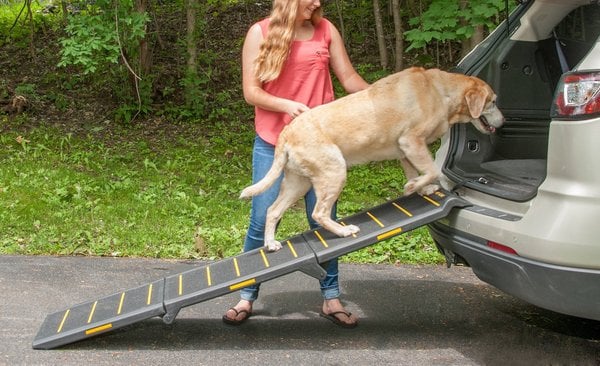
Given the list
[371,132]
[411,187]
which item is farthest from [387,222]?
[371,132]

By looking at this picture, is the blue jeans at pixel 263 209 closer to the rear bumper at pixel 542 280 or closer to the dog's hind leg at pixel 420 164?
the dog's hind leg at pixel 420 164

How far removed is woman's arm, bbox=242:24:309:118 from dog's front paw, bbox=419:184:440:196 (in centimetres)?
95

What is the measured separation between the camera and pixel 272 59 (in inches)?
183

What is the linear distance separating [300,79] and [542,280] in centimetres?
204

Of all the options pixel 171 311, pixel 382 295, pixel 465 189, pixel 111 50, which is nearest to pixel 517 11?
pixel 465 189

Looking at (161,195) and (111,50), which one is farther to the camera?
(111,50)

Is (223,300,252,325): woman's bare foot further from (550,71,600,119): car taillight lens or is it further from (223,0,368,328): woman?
(550,71,600,119): car taillight lens

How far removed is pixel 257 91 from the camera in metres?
4.71

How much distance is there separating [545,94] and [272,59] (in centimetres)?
202

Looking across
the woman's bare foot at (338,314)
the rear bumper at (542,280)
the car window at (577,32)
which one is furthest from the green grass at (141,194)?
the rear bumper at (542,280)

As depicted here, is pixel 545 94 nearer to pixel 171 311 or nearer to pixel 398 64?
pixel 171 311

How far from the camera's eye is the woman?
4656 mm

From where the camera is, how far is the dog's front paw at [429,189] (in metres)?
4.78

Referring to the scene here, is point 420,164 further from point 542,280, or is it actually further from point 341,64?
point 542,280
